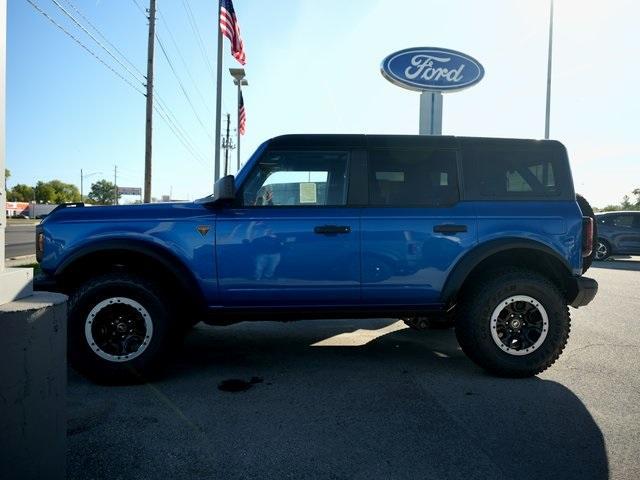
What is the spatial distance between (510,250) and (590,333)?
251cm

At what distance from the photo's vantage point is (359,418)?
3178 mm

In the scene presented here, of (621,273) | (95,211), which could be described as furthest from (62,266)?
(621,273)

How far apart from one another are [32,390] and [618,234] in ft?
58.3

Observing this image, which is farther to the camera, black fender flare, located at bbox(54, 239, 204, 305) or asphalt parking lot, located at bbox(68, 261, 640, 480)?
black fender flare, located at bbox(54, 239, 204, 305)

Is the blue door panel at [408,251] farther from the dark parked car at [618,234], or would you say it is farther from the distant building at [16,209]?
the distant building at [16,209]

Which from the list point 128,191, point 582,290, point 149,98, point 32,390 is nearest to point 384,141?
point 582,290

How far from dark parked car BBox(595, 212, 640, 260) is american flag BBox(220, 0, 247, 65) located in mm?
13242

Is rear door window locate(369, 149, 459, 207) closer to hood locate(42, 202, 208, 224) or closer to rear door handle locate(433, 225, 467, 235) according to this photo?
rear door handle locate(433, 225, 467, 235)

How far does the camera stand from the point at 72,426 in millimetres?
3025

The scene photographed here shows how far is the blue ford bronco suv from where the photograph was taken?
382 cm

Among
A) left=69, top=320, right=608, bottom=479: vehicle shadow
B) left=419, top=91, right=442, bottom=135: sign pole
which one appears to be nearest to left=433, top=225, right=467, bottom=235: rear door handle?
left=69, top=320, right=608, bottom=479: vehicle shadow

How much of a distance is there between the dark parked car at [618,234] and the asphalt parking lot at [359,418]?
12.5 meters

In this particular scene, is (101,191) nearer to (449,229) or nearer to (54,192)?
(54,192)

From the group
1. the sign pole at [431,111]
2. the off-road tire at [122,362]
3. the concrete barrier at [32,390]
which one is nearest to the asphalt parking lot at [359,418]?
the off-road tire at [122,362]
